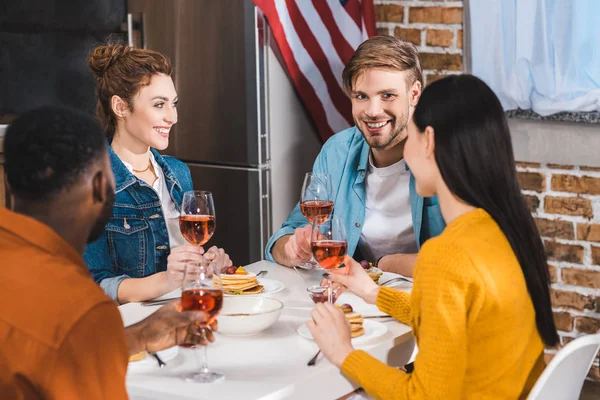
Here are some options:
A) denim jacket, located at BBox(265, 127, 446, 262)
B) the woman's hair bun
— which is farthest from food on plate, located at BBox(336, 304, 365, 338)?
the woman's hair bun

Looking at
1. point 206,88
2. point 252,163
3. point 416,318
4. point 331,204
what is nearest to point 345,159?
point 331,204

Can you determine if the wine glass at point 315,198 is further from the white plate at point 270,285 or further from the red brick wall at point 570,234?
the red brick wall at point 570,234

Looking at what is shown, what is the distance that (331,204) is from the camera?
227cm

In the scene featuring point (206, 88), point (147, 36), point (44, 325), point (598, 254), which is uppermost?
point (147, 36)

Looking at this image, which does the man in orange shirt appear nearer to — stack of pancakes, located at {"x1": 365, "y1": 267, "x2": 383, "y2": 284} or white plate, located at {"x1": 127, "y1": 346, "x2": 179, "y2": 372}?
white plate, located at {"x1": 127, "y1": 346, "x2": 179, "y2": 372}

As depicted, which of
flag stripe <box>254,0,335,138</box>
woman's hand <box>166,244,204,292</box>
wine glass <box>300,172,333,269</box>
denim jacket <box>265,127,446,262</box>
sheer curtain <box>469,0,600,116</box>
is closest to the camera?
woman's hand <box>166,244,204,292</box>

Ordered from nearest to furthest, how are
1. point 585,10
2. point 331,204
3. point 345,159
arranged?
point 331,204
point 345,159
point 585,10

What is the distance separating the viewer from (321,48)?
353 cm

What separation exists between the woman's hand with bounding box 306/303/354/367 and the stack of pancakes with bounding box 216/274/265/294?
429 mm

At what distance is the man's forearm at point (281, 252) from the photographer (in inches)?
92.7

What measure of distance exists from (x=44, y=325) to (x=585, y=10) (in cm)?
267

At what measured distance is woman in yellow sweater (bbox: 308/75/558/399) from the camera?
1.42 metres

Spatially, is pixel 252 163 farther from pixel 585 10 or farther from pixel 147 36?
pixel 585 10

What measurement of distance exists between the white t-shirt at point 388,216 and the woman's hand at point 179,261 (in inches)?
29.9
